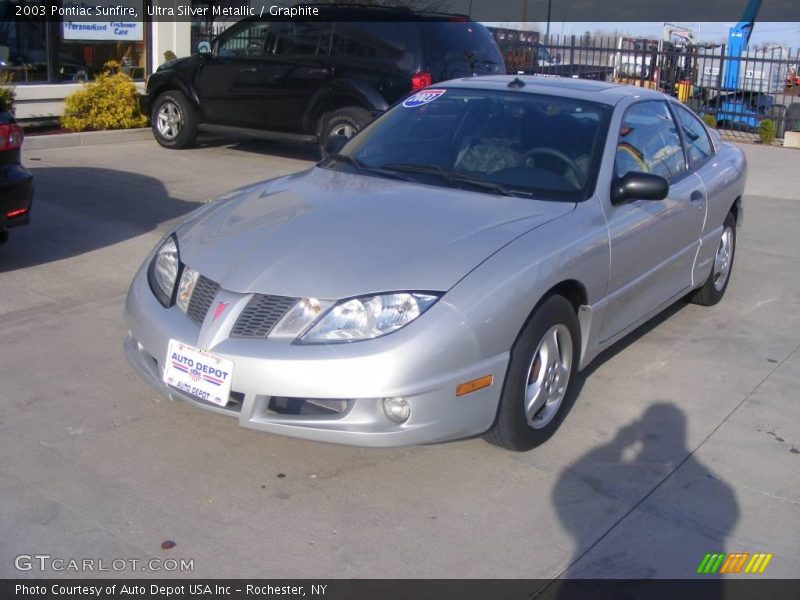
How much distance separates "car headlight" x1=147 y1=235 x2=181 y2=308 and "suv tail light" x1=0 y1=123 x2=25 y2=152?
2.42 metres

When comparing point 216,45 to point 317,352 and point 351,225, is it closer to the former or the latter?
point 351,225

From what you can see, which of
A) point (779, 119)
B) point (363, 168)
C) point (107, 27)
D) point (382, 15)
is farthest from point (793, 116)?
point (363, 168)

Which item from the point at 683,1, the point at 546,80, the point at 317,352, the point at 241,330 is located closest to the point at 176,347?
the point at 241,330

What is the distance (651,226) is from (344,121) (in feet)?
21.4

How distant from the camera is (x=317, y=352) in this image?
3646mm

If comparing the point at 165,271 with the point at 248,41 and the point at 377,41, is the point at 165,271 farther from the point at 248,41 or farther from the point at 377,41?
the point at 248,41

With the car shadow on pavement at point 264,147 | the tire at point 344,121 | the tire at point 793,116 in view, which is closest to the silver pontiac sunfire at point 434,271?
the tire at point 344,121

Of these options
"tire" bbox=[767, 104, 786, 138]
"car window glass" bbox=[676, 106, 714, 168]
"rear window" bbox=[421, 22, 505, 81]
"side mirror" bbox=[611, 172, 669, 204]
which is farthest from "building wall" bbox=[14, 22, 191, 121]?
"tire" bbox=[767, 104, 786, 138]

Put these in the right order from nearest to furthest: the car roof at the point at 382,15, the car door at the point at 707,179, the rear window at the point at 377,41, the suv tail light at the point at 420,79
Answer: the car door at the point at 707,179 < the suv tail light at the point at 420,79 < the rear window at the point at 377,41 < the car roof at the point at 382,15

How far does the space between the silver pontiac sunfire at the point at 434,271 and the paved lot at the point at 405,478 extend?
0.30 metres

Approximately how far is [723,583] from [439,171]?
8.23 feet

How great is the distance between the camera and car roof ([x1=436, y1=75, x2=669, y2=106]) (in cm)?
534

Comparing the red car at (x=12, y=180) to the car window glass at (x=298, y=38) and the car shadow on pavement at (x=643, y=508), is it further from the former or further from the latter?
the car window glass at (x=298, y=38)

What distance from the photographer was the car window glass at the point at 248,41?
11852 millimetres
